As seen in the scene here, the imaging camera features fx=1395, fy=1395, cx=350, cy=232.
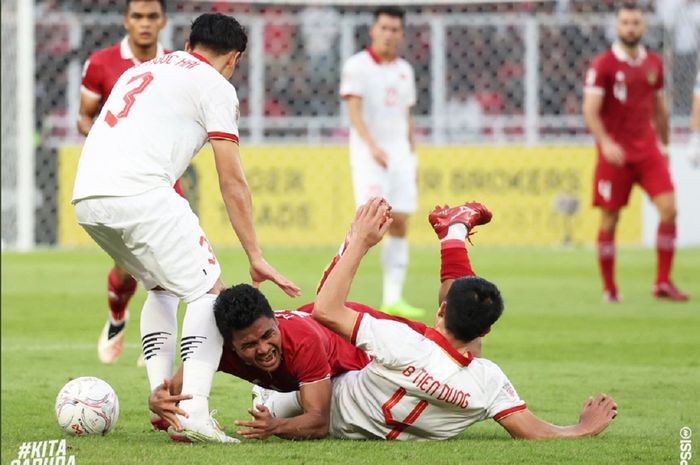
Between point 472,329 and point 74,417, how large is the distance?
5.24ft

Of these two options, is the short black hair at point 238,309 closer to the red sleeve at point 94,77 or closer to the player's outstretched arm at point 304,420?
the player's outstretched arm at point 304,420

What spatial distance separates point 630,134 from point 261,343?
24.1ft

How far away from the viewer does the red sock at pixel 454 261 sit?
19.8ft

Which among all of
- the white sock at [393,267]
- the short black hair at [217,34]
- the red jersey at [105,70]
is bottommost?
the white sock at [393,267]

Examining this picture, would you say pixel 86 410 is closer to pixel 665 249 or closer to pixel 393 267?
pixel 393 267

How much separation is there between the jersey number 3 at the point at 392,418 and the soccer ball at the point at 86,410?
3.63 ft

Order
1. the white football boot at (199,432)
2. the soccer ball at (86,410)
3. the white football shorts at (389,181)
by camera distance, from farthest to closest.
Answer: the white football shorts at (389,181)
the soccer ball at (86,410)
the white football boot at (199,432)

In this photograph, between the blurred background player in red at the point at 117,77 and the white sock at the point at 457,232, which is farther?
the blurred background player in red at the point at 117,77

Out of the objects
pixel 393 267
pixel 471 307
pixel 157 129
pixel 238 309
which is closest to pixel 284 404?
pixel 238 309

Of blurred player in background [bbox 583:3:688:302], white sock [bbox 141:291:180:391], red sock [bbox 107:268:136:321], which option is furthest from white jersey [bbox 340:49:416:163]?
white sock [bbox 141:291:180:391]

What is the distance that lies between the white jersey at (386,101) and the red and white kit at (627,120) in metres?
1.58

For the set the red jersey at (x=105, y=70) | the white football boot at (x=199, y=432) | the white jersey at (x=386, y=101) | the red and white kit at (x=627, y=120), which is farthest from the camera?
the red and white kit at (x=627, y=120)

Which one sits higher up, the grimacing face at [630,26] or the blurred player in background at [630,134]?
the grimacing face at [630,26]

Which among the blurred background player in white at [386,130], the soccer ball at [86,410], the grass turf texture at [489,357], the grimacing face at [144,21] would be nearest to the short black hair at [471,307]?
the grass turf texture at [489,357]
